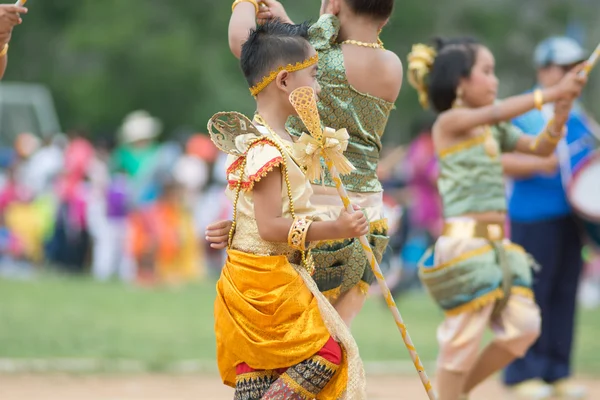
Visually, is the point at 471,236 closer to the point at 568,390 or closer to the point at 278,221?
the point at 568,390

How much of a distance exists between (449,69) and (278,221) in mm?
2199

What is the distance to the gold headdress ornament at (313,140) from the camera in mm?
4023

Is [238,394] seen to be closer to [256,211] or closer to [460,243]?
[256,211]

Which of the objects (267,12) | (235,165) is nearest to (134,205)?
(267,12)

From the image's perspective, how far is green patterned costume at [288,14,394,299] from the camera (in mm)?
4531

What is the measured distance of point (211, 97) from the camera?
85.1 ft

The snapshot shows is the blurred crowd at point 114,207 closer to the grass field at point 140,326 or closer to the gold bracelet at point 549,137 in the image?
the grass field at point 140,326

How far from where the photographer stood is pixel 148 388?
23.4 feet

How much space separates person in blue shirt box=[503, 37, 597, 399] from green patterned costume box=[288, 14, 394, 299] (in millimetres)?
2801

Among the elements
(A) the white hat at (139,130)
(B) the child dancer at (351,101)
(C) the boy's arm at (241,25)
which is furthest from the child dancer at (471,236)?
(A) the white hat at (139,130)

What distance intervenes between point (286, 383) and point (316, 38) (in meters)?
1.38

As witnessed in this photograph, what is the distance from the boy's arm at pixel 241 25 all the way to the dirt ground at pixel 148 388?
289 centimetres

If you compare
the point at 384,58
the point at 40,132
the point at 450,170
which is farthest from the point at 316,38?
the point at 40,132

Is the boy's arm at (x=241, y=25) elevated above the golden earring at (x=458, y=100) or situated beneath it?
elevated above
